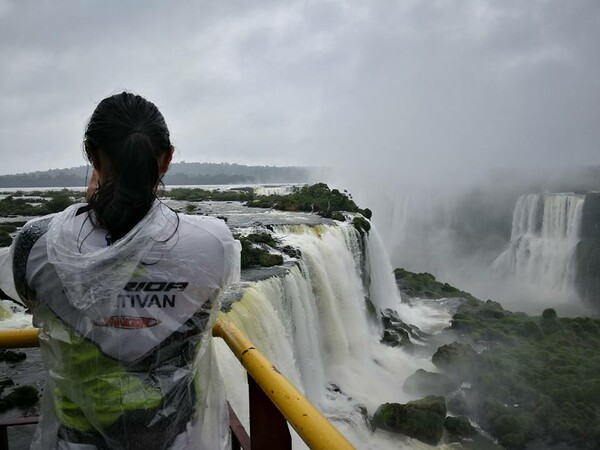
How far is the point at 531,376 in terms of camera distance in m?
12.0

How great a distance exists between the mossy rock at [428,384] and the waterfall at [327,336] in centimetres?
38

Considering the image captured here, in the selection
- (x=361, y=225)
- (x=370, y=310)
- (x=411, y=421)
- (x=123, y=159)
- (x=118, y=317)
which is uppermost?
(x=123, y=159)

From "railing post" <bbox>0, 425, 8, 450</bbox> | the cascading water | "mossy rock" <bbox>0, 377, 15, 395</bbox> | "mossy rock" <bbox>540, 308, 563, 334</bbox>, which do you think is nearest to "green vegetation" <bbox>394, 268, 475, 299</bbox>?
"mossy rock" <bbox>540, 308, 563, 334</bbox>

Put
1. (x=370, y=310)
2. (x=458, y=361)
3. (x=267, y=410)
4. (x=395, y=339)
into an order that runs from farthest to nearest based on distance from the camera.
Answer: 1. (x=370, y=310)
2. (x=395, y=339)
3. (x=458, y=361)
4. (x=267, y=410)

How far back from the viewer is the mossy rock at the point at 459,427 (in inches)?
381

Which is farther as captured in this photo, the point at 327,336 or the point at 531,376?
the point at 531,376

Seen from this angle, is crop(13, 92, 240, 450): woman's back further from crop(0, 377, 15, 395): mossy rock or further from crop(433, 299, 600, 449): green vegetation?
crop(433, 299, 600, 449): green vegetation

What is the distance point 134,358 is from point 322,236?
43.4 feet

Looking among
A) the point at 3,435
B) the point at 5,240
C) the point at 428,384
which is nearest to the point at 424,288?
the point at 428,384

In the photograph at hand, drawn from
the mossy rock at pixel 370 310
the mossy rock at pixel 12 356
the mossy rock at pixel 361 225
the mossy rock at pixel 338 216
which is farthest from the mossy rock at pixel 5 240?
the mossy rock at pixel 361 225

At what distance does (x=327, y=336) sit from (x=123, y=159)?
1075cm

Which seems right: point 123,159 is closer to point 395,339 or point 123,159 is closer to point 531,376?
point 531,376

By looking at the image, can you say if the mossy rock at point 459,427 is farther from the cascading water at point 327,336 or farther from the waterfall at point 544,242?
the waterfall at point 544,242

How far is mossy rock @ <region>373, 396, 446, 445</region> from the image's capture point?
9227 mm
